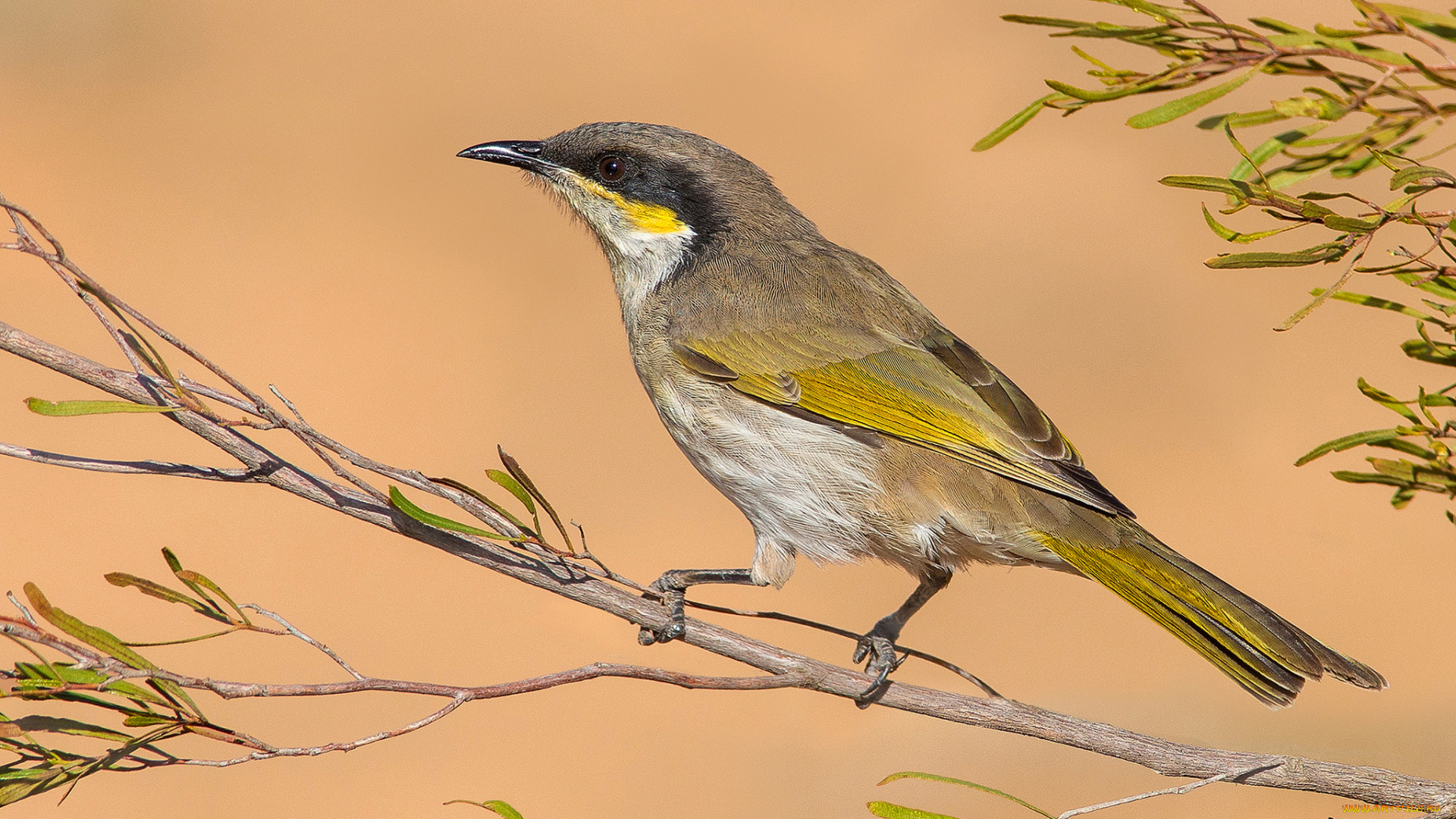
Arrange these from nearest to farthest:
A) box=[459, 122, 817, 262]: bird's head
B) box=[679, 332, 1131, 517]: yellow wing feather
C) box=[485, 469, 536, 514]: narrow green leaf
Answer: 1. box=[485, 469, 536, 514]: narrow green leaf
2. box=[679, 332, 1131, 517]: yellow wing feather
3. box=[459, 122, 817, 262]: bird's head

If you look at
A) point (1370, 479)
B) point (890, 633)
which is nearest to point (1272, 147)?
point (1370, 479)

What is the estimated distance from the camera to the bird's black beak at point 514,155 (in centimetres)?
412

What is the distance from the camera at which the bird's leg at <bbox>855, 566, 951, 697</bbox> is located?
10.6 feet

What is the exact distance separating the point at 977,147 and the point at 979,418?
156cm

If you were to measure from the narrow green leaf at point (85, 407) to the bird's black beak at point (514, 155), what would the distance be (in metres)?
2.22

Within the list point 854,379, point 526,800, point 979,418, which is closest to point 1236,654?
point 979,418

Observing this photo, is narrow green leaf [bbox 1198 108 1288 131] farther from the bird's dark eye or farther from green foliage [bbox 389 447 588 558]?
the bird's dark eye

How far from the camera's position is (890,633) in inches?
Result: 139

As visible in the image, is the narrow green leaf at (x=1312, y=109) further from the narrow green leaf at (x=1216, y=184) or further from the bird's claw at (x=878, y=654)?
the bird's claw at (x=878, y=654)

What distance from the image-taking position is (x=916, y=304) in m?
4.11

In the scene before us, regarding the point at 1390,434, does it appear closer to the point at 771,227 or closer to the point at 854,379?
the point at 854,379

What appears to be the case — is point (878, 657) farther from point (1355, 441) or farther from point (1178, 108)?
point (1178, 108)

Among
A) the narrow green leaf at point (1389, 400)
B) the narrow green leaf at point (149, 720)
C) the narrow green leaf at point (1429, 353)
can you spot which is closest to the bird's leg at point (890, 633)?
the narrow green leaf at point (1389, 400)

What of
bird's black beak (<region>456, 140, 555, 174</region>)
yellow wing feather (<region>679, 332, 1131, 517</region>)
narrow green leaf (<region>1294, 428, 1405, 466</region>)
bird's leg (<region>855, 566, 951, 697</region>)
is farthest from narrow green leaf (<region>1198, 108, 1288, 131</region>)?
bird's black beak (<region>456, 140, 555, 174</region>)
